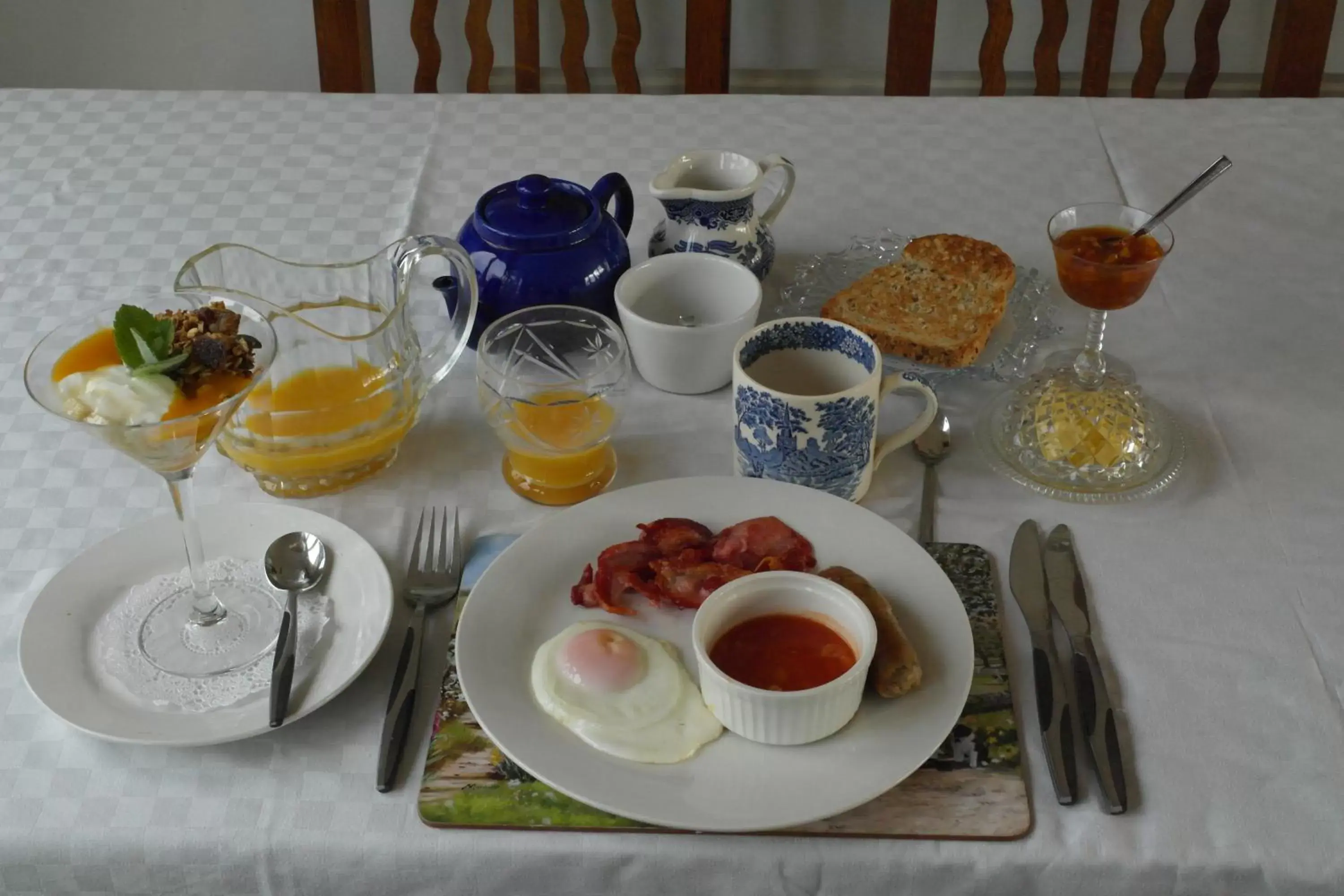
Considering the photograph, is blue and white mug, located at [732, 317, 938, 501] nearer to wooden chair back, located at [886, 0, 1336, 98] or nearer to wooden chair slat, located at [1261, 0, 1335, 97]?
wooden chair back, located at [886, 0, 1336, 98]

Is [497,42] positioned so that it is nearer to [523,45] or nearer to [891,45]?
[523,45]

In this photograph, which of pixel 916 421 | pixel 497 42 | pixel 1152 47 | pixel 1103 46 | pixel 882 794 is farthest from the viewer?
pixel 497 42

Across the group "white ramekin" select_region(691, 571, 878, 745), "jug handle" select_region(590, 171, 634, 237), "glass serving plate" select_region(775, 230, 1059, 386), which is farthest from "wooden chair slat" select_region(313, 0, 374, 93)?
"white ramekin" select_region(691, 571, 878, 745)

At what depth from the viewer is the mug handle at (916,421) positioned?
855mm

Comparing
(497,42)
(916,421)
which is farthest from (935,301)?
(497,42)

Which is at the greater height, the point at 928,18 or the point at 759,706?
the point at 928,18

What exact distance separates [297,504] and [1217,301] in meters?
0.79

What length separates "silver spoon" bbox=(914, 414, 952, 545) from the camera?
2.77 feet

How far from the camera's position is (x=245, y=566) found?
80cm

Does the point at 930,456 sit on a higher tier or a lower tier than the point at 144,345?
lower

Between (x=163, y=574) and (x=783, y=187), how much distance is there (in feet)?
2.05

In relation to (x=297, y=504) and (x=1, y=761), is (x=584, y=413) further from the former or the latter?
(x=1, y=761)

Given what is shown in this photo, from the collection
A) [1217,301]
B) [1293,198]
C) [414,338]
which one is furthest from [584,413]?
[1293,198]

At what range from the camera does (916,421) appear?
89 centimetres
